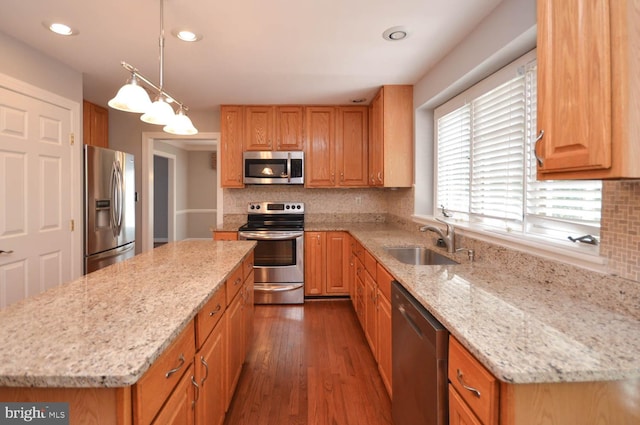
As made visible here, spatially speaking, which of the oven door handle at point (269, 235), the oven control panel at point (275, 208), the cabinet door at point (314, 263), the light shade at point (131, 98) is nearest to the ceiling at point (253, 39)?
the light shade at point (131, 98)

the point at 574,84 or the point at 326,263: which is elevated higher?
the point at 574,84

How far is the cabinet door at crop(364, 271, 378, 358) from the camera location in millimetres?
2275

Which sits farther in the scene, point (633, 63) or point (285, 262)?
point (285, 262)

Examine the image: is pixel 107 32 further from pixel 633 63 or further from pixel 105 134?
pixel 633 63

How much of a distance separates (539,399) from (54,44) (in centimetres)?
339

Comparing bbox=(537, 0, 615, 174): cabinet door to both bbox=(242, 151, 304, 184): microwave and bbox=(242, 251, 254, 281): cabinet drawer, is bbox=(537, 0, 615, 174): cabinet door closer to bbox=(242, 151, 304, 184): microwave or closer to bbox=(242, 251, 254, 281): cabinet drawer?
bbox=(242, 251, 254, 281): cabinet drawer

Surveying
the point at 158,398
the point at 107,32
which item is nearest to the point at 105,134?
the point at 107,32

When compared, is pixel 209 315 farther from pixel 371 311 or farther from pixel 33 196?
pixel 33 196

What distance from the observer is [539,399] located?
83cm

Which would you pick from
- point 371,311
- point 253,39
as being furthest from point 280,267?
point 253,39

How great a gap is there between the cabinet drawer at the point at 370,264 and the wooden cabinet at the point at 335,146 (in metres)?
1.57

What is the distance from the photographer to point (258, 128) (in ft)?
13.0

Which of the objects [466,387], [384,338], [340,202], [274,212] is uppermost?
[340,202]

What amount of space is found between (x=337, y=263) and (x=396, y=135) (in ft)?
5.15
